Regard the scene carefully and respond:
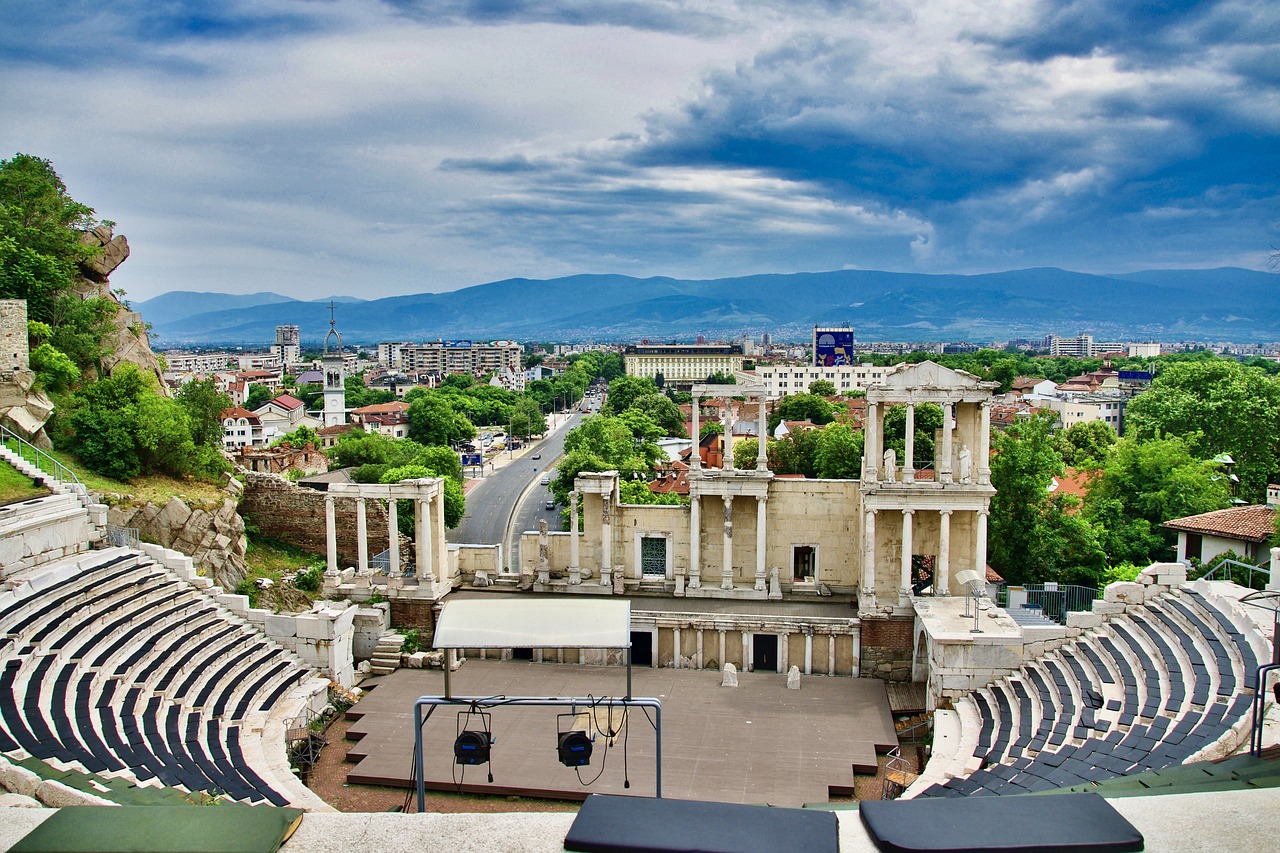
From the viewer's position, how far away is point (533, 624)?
11352mm

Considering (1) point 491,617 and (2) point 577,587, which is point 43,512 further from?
(1) point 491,617

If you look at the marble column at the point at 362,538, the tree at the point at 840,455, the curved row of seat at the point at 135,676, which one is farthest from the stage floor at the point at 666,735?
the tree at the point at 840,455

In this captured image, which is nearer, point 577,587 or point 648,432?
point 577,587

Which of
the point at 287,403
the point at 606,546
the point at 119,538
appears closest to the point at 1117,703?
the point at 606,546

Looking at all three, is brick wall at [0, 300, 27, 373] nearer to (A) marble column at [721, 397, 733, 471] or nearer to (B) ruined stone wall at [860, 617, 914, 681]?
(A) marble column at [721, 397, 733, 471]

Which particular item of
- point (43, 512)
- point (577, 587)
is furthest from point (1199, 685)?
point (43, 512)

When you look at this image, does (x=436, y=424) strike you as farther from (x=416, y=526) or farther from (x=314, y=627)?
(x=314, y=627)

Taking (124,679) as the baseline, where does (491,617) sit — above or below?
above

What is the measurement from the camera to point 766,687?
2633 cm

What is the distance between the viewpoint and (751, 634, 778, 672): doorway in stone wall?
92.6 ft

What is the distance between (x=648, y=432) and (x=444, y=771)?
74025 mm

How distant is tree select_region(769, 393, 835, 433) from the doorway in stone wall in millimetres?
69686

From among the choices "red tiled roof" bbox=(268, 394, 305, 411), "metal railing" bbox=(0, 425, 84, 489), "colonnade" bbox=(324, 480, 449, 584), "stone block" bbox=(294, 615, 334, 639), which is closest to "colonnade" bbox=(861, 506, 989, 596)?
"colonnade" bbox=(324, 480, 449, 584)

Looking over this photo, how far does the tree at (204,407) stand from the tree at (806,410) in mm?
66597
